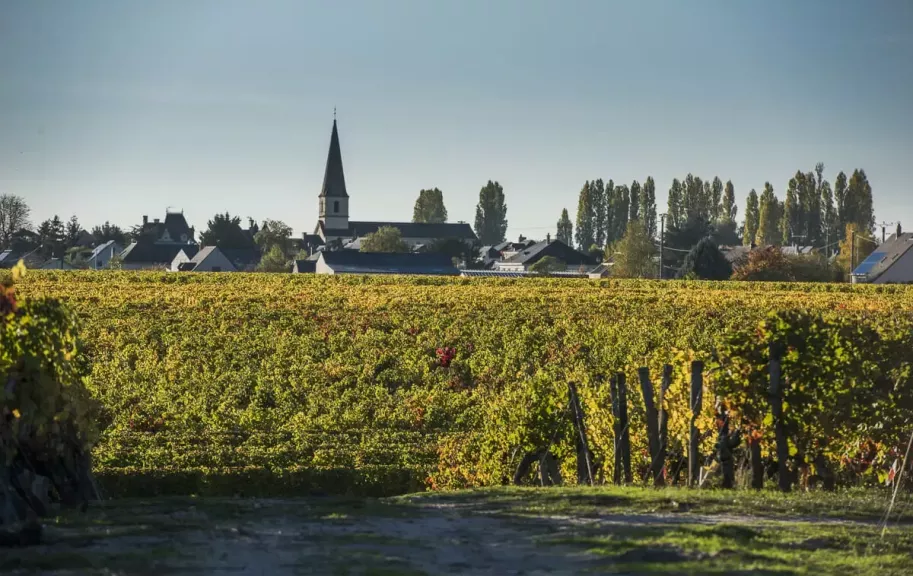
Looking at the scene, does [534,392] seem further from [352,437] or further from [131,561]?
[131,561]

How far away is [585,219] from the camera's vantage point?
19600 centimetres

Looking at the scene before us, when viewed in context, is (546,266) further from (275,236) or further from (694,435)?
(694,435)

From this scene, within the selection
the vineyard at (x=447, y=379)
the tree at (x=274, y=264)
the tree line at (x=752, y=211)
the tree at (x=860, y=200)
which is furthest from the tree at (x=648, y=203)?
the vineyard at (x=447, y=379)

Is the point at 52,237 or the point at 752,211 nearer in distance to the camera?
the point at 52,237

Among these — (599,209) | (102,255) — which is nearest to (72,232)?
(102,255)

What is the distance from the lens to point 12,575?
7.43 m

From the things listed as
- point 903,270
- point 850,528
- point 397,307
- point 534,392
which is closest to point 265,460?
point 534,392

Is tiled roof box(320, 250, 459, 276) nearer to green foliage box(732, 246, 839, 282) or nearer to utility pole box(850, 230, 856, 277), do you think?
utility pole box(850, 230, 856, 277)

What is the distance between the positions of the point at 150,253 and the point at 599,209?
7258 centimetres

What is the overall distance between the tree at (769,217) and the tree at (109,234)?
9442 cm

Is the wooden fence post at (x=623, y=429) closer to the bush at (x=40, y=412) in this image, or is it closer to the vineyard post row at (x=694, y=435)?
the vineyard post row at (x=694, y=435)

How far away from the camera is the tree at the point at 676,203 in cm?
18500

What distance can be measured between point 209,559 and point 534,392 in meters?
12.9

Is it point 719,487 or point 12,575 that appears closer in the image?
point 12,575
